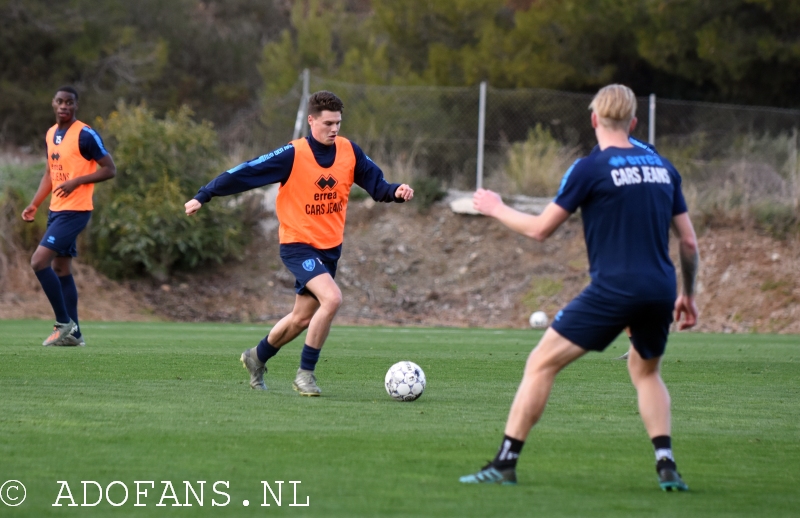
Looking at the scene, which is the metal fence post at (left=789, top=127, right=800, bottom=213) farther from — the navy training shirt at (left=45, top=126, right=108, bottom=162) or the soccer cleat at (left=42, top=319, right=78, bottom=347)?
the soccer cleat at (left=42, top=319, right=78, bottom=347)

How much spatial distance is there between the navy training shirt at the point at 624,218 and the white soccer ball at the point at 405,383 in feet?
9.22

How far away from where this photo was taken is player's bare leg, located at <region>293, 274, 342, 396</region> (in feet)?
24.3

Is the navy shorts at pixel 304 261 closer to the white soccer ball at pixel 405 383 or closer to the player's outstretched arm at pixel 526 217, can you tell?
the white soccer ball at pixel 405 383

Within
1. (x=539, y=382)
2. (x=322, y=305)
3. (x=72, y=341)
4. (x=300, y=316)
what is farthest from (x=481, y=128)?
(x=539, y=382)

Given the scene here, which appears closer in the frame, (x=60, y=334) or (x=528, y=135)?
(x=60, y=334)

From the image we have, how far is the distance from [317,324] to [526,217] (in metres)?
3.01

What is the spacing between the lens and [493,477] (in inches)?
188

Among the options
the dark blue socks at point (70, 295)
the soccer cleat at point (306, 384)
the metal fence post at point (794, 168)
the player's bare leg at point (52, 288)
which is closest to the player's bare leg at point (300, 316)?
the soccer cleat at point (306, 384)

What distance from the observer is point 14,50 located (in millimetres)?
29891

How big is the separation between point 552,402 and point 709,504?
3.09 metres

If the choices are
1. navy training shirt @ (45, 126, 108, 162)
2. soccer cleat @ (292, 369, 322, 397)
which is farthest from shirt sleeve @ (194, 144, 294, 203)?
navy training shirt @ (45, 126, 108, 162)

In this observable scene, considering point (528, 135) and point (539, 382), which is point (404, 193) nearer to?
point (539, 382)

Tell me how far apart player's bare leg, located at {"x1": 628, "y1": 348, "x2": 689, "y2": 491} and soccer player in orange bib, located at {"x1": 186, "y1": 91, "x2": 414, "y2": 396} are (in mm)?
2858

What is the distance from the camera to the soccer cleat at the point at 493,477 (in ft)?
15.7
